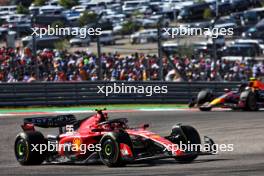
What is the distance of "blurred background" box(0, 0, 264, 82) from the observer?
2302 centimetres

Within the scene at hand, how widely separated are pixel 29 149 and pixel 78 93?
34.7 ft

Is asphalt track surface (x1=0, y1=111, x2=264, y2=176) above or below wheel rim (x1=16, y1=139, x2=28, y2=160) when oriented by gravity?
below

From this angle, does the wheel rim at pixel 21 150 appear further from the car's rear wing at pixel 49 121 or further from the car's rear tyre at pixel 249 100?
the car's rear tyre at pixel 249 100

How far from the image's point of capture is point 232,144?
14.5 meters

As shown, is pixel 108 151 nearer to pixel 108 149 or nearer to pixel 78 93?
pixel 108 149

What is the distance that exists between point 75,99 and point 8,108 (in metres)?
1.94

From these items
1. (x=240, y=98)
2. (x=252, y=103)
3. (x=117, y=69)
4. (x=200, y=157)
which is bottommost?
(x=200, y=157)

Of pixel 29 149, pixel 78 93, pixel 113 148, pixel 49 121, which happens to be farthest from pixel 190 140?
pixel 78 93

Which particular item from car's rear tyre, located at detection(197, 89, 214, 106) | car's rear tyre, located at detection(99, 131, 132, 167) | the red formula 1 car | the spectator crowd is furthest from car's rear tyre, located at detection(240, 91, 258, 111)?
car's rear tyre, located at detection(99, 131, 132, 167)

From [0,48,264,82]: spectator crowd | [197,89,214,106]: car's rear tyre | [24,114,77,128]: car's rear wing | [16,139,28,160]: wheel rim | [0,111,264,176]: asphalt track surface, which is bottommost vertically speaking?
[0,111,264,176]: asphalt track surface

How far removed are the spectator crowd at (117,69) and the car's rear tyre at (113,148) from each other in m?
11.1

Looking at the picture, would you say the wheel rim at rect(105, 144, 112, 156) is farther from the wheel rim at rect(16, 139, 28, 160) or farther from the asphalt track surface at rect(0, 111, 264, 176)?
the wheel rim at rect(16, 139, 28, 160)

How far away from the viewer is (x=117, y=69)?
924 inches

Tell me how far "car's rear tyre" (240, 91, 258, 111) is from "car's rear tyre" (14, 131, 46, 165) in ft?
29.0
